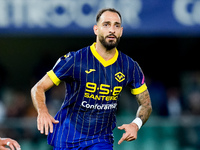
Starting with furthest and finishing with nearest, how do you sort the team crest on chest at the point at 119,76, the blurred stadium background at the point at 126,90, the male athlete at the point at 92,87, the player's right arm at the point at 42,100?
the blurred stadium background at the point at 126,90 → the team crest on chest at the point at 119,76 → the male athlete at the point at 92,87 → the player's right arm at the point at 42,100

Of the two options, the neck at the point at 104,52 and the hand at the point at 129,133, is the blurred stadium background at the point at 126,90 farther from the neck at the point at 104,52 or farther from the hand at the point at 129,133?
the hand at the point at 129,133

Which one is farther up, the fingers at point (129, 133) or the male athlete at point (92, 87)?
the male athlete at point (92, 87)

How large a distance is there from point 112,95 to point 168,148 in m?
4.02

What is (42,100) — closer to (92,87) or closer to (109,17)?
(92,87)

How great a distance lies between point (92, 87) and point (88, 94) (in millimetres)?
84

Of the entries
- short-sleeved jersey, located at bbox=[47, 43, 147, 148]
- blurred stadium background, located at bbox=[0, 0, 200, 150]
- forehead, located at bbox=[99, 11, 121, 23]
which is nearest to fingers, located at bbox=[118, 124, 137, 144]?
short-sleeved jersey, located at bbox=[47, 43, 147, 148]

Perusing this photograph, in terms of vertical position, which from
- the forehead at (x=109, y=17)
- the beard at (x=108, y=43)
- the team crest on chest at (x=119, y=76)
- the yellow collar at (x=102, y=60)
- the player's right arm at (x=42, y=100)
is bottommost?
the player's right arm at (x=42, y=100)

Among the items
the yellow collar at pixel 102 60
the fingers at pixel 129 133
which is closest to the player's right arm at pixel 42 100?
the yellow collar at pixel 102 60

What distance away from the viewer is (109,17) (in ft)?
18.0

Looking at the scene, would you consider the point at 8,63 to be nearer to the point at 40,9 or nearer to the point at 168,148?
the point at 40,9

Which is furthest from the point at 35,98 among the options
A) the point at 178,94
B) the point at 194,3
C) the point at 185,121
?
the point at 178,94

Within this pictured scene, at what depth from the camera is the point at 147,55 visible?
12711 mm

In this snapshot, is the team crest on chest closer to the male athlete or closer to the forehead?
the male athlete

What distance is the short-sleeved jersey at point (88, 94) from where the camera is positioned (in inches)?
213
